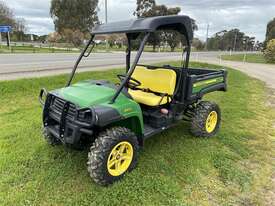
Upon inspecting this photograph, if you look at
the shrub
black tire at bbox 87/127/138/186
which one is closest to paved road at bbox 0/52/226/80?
black tire at bbox 87/127/138/186

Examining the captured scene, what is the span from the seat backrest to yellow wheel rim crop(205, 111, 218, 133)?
3.78 ft

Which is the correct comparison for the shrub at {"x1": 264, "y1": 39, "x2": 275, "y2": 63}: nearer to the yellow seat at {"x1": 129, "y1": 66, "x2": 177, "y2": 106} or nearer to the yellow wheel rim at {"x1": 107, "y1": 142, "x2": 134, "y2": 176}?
the yellow seat at {"x1": 129, "y1": 66, "x2": 177, "y2": 106}

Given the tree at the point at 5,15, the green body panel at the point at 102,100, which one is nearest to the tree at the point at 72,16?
the tree at the point at 5,15

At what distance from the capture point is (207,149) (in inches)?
167

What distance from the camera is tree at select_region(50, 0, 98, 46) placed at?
1873 inches

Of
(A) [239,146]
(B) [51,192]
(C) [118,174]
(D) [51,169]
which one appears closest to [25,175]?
(D) [51,169]

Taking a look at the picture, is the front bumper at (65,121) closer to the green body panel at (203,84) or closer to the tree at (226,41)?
the green body panel at (203,84)

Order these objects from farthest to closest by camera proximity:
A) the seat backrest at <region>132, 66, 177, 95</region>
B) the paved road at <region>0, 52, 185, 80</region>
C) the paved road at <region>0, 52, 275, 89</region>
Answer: the paved road at <region>0, 52, 275, 89</region> < the paved road at <region>0, 52, 185, 80</region> < the seat backrest at <region>132, 66, 177, 95</region>

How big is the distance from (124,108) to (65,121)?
2.36 feet

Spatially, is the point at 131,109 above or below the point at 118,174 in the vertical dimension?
above

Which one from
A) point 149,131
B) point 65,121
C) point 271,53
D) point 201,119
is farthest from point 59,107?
point 271,53

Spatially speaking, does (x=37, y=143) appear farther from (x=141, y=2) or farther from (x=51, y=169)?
(x=141, y=2)

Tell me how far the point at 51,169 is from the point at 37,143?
3.04ft

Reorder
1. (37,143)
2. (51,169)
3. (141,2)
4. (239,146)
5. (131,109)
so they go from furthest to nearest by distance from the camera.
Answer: (141,2) → (239,146) → (37,143) → (51,169) → (131,109)
